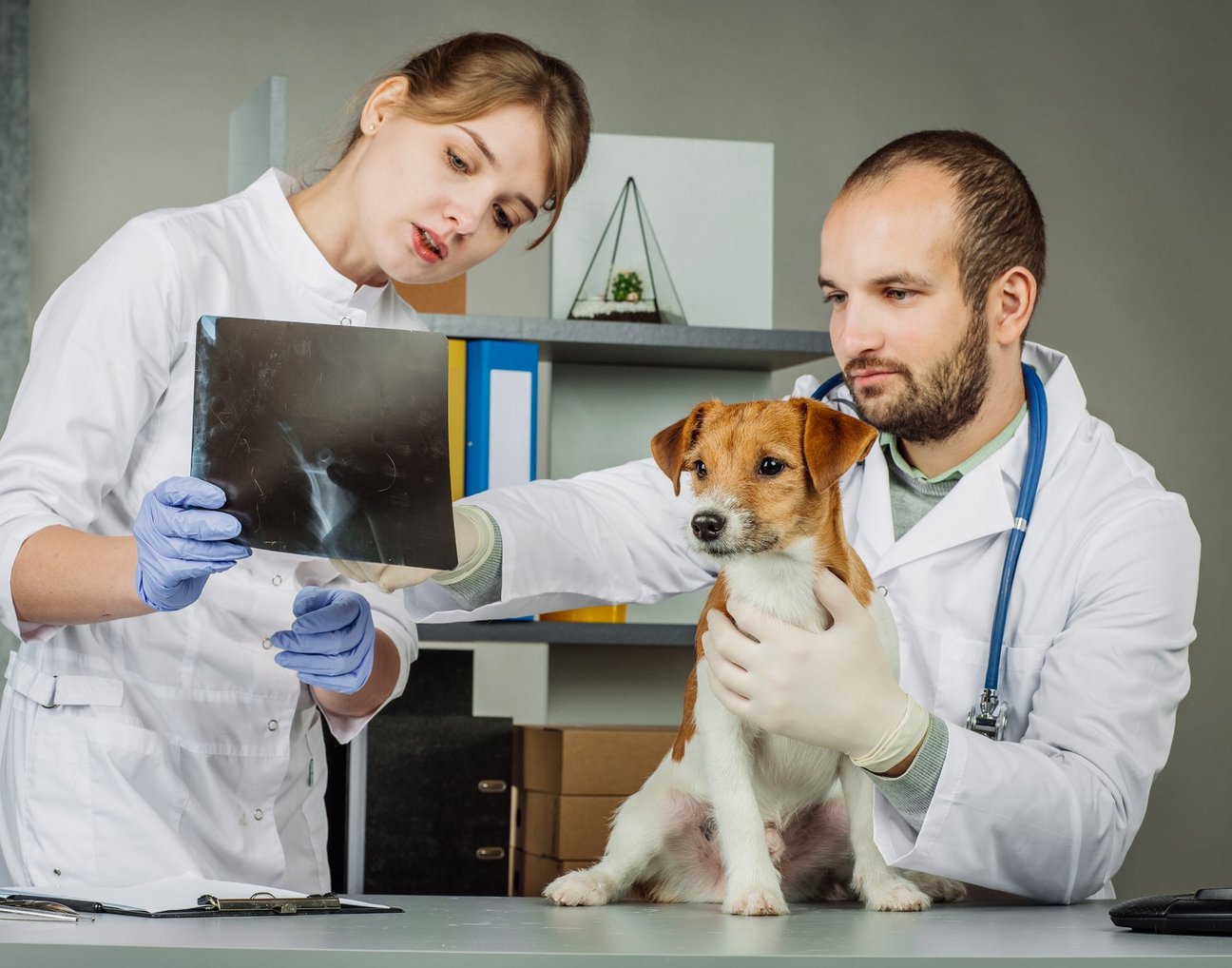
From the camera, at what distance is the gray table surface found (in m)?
0.84

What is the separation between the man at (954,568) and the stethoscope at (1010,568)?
0.11 feet

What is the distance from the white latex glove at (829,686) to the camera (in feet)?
Answer: 4.09

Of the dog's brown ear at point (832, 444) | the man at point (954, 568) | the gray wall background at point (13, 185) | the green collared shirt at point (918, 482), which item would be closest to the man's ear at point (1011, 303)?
the man at point (954, 568)

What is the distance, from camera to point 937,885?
55.9 inches

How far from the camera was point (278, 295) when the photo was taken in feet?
5.32

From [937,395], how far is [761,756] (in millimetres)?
498

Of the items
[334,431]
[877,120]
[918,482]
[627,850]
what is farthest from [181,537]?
[877,120]

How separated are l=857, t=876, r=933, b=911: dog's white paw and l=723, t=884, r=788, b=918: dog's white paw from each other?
108 mm

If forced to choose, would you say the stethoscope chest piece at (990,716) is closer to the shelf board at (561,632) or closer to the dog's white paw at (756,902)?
the dog's white paw at (756,902)

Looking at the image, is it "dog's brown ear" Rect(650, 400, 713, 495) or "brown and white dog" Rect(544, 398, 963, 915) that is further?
"dog's brown ear" Rect(650, 400, 713, 495)

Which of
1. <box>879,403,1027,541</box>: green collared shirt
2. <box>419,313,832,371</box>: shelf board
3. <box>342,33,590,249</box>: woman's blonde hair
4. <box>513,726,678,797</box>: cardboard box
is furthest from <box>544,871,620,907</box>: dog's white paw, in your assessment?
<box>419,313,832,371</box>: shelf board

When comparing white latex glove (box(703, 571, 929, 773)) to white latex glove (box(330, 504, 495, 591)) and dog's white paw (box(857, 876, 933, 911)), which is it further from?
white latex glove (box(330, 504, 495, 591))

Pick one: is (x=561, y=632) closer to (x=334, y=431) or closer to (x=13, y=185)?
(x=334, y=431)

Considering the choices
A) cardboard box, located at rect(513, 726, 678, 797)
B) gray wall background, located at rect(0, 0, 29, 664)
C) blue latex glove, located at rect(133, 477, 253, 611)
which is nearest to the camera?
blue latex glove, located at rect(133, 477, 253, 611)
